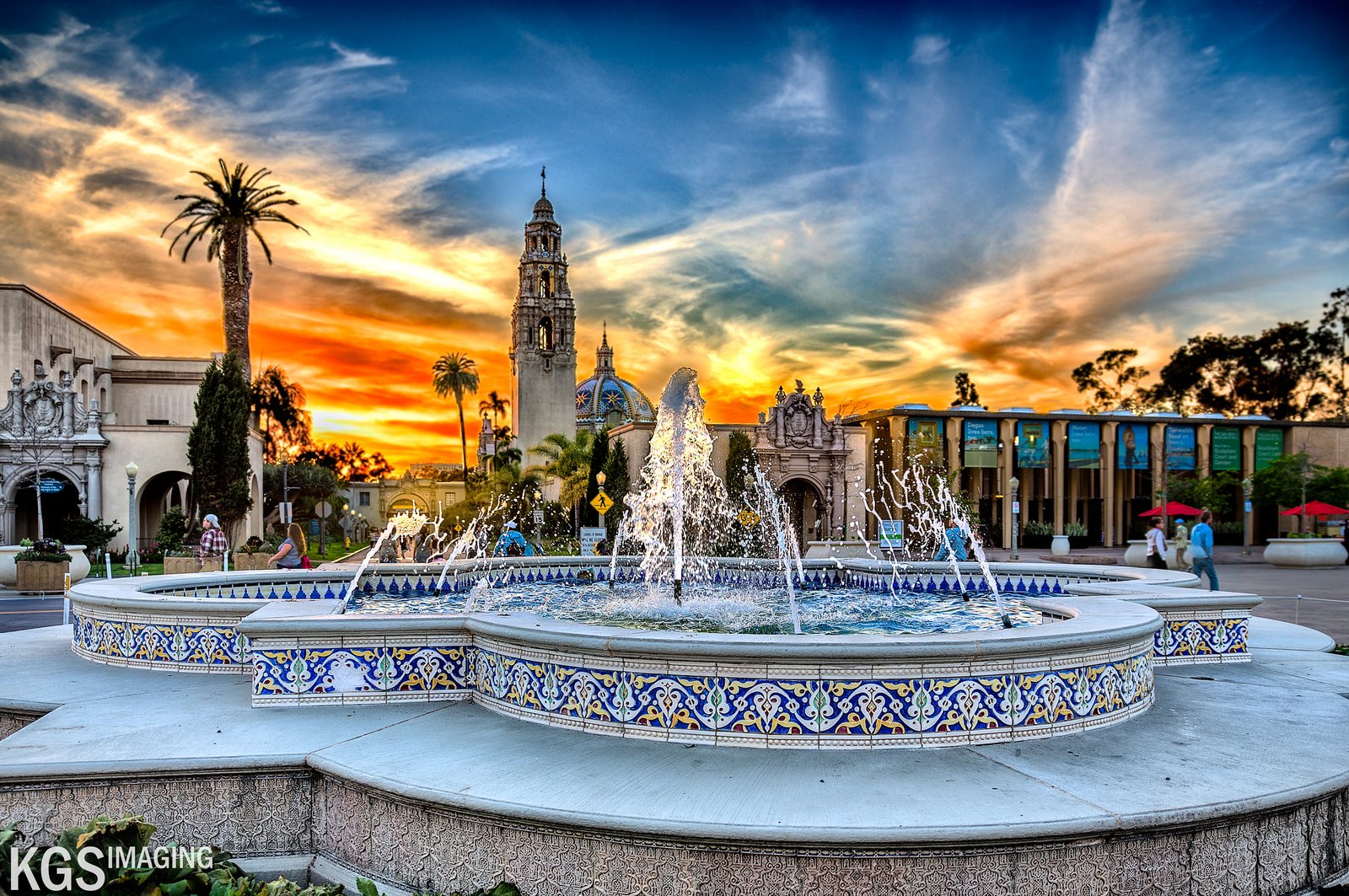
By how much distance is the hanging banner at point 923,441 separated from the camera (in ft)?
120

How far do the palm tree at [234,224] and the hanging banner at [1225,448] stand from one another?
4645 centimetres

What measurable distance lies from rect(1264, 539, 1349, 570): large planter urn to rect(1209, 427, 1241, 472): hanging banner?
67.2ft

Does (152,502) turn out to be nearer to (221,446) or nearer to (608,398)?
(221,446)

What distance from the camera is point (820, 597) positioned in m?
10.5

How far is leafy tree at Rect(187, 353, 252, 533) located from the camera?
30.0m

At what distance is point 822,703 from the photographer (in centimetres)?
421

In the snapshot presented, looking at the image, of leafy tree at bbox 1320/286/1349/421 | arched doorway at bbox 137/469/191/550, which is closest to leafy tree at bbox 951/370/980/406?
leafy tree at bbox 1320/286/1349/421

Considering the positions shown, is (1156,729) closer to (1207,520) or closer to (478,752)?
(478,752)

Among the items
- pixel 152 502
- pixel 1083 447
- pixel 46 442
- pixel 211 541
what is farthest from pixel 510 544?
pixel 1083 447

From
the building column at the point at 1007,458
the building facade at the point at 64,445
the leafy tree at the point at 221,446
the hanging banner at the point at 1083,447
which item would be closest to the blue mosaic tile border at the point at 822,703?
the building facade at the point at 64,445

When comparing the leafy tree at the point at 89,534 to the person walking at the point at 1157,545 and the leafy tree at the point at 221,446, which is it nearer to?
the leafy tree at the point at 221,446

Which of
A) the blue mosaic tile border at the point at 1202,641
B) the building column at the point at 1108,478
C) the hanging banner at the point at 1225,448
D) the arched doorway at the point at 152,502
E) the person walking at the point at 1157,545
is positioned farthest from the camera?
the hanging banner at the point at 1225,448

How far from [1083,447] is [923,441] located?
12726mm

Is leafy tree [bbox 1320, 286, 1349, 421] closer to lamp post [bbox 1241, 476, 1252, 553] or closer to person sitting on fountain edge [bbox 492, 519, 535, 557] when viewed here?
lamp post [bbox 1241, 476, 1252, 553]
